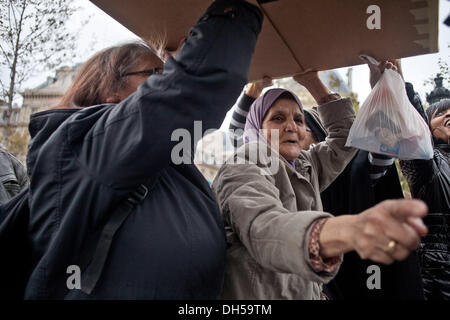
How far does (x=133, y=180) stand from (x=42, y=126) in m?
0.40

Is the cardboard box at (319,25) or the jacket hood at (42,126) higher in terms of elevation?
the cardboard box at (319,25)

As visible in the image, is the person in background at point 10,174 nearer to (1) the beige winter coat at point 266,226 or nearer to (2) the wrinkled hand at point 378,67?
(1) the beige winter coat at point 266,226

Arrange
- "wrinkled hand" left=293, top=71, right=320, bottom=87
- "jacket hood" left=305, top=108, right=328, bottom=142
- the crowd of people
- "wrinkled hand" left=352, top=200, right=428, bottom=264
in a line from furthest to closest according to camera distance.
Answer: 1. "jacket hood" left=305, top=108, right=328, bottom=142
2. "wrinkled hand" left=293, top=71, right=320, bottom=87
3. the crowd of people
4. "wrinkled hand" left=352, top=200, right=428, bottom=264

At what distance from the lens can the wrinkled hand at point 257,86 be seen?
2181 millimetres

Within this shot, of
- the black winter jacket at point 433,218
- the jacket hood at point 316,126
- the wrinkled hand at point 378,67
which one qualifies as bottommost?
the black winter jacket at point 433,218

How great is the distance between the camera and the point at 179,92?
0.87 meters

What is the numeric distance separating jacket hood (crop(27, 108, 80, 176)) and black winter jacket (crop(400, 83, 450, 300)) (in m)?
2.24

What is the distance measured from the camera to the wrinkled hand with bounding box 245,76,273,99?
218 centimetres

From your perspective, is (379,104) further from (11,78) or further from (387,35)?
(11,78)

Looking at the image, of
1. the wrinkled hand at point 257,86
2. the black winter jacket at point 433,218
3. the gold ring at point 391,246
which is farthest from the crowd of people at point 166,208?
the black winter jacket at point 433,218

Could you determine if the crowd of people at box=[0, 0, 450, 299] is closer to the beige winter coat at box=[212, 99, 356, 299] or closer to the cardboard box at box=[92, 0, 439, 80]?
the beige winter coat at box=[212, 99, 356, 299]

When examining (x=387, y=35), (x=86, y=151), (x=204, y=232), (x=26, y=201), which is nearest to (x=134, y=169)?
(x=86, y=151)

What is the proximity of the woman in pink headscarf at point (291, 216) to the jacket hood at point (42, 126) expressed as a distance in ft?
2.23

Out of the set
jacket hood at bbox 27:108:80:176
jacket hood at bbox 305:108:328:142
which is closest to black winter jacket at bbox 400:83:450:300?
jacket hood at bbox 305:108:328:142
